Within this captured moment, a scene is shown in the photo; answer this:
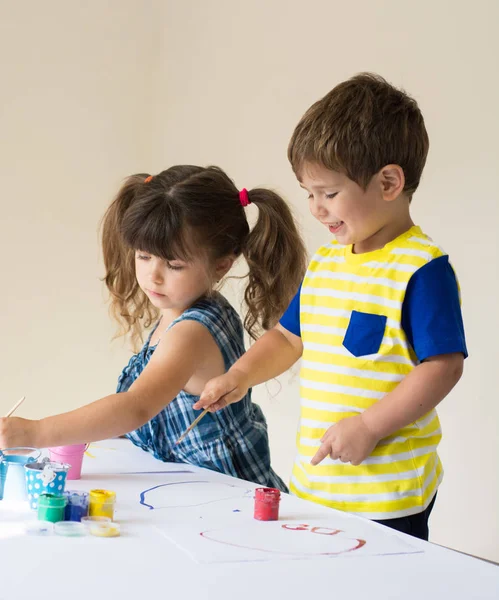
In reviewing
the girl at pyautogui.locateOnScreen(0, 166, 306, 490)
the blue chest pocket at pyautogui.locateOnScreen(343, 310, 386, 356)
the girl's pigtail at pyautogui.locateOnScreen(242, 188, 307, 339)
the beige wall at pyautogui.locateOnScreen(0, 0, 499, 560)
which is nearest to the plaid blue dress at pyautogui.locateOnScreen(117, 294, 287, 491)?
the girl at pyautogui.locateOnScreen(0, 166, 306, 490)

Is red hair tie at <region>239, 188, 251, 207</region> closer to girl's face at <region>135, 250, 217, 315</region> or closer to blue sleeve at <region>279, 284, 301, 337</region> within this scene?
girl's face at <region>135, 250, 217, 315</region>

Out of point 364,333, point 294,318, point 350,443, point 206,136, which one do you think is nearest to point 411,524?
point 350,443

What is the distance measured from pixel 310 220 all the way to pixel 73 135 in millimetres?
1115

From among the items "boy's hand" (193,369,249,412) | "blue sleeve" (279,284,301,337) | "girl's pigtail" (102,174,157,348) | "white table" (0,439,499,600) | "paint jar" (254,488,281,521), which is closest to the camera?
"white table" (0,439,499,600)

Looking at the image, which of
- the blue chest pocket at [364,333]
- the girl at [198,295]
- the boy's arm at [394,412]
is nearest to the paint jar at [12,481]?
the girl at [198,295]

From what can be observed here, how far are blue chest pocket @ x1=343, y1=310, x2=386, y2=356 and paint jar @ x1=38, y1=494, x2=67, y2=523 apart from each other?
49cm

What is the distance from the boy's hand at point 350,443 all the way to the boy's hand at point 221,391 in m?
0.19

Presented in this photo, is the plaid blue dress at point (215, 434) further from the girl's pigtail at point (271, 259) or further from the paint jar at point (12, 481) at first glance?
the paint jar at point (12, 481)

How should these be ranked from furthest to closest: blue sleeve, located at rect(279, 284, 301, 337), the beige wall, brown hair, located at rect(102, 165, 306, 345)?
1. the beige wall
2. brown hair, located at rect(102, 165, 306, 345)
3. blue sleeve, located at rect(279, 284, 301, 337)

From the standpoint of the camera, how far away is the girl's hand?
116cm

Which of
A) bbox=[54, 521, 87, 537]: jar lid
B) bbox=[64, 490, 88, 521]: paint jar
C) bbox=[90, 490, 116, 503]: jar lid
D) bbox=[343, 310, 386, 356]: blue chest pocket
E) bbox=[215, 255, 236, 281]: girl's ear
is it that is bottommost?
bbox=[54, 521, 87, 537]: jar lid

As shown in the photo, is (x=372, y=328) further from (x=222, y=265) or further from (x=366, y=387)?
(x=222, y=265)

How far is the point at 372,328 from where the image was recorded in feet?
3.93

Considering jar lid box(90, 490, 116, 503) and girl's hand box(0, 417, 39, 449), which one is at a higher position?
girl's hand box(0, 417, 39, 449)
